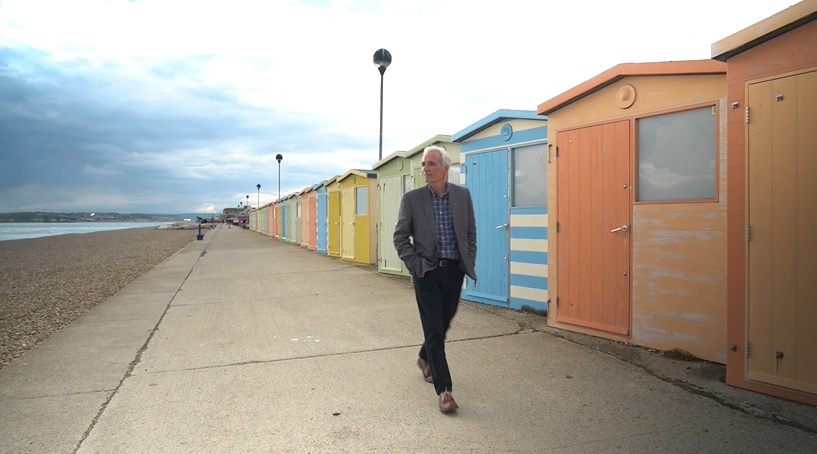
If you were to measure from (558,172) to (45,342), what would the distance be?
21.0ft

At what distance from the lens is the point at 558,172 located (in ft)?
Result: 19.4

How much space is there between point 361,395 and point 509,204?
13.9ft

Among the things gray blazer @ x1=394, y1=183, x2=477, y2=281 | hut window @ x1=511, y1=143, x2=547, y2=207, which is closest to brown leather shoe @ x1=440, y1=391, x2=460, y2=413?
gray blazer @ x1=394, y1=183, x2=477, y2=281

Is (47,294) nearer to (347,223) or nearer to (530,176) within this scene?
(347,223)

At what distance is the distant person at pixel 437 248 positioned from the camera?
11.7 feet

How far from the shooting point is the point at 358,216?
47.9ft

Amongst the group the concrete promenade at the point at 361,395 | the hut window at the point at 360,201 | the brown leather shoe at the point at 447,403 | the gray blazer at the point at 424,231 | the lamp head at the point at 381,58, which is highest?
the lamp head at the point at 381,58

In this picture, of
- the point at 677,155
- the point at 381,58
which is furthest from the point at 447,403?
the point at 381,58

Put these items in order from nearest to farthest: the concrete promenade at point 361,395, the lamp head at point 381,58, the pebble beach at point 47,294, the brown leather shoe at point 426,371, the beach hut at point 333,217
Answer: the concrete promenade at point 361,395, the brown leather shoe at point 426,371, the pebble beach at point 47,294, the lamp head at point 381,58, the beach hut at point 333,217

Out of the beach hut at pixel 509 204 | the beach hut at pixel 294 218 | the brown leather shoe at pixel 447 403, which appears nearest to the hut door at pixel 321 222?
the beach hut at pixel 294 218

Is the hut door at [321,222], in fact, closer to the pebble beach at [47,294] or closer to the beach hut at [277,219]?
the pebble beach at [47,294]

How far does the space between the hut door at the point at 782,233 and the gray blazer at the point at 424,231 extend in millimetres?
2135

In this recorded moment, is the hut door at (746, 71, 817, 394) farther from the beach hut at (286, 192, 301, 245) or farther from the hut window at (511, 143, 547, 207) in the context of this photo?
the beach hut at (286, 192, 301, 245)

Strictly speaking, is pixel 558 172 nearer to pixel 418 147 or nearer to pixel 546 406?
pixel 546 406
